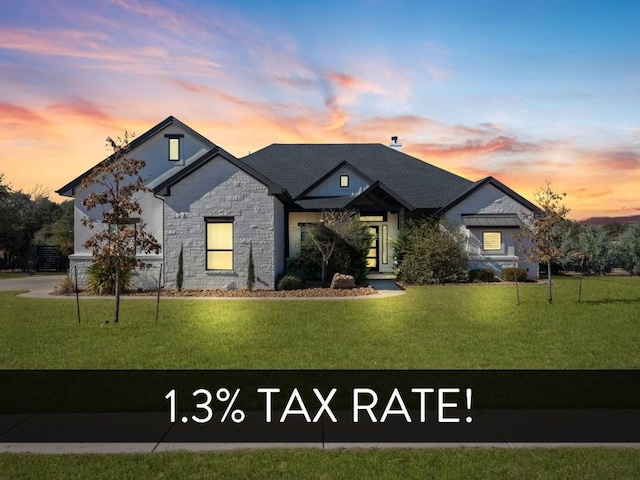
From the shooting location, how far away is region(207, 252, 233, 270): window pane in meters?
21.5

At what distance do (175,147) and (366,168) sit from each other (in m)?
12.1

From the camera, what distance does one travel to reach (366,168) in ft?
107

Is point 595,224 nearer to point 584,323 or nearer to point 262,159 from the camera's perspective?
point 262,159

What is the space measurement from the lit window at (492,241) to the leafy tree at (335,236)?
680cm

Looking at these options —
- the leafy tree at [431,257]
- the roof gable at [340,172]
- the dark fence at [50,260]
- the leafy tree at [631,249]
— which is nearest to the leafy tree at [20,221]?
the dark fence at [50,260]

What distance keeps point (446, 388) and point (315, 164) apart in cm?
2593

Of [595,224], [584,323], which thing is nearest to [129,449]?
[584,323]

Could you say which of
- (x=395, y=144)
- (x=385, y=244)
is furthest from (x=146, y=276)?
(x=395, y=144)

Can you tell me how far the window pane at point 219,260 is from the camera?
21484mm

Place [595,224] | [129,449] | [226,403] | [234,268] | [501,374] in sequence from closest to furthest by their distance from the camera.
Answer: [129,449] → [226,403] → [501,374] → [234,268] → [595,224]

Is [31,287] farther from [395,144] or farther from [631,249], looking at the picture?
[631,249]

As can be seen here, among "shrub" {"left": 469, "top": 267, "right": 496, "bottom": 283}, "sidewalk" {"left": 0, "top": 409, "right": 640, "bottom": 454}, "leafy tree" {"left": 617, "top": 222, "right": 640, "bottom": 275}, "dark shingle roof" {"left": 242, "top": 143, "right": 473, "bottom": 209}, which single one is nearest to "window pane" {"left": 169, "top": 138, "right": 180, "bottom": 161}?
"dark shingle roof" {"left": 242, "top": 143, "right": 473, "bottom": 209}

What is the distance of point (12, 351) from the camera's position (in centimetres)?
1027

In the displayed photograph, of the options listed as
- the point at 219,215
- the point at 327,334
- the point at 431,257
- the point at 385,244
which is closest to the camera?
the point at 327,334
